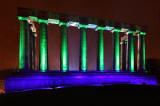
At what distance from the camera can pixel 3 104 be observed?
41.1 feet

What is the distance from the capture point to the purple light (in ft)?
74.4

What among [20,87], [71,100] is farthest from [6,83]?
[71,100]

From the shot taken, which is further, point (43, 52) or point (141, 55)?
point (141, 55)

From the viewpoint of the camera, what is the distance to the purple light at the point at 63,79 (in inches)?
893

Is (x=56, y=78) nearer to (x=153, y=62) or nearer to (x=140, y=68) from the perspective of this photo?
(x=140, y=68)

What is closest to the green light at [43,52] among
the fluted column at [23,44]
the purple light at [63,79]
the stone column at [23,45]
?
the stone column at [23,45]

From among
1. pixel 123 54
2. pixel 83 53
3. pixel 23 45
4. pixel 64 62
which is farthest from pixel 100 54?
pixel 23 45

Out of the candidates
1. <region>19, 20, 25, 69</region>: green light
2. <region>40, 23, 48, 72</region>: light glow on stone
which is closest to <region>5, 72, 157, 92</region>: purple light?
<region>19, 20, 25, 69</region>: green light

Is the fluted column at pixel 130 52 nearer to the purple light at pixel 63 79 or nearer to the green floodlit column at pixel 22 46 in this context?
the purple light at pixel 63 79

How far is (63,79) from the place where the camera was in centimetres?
2519

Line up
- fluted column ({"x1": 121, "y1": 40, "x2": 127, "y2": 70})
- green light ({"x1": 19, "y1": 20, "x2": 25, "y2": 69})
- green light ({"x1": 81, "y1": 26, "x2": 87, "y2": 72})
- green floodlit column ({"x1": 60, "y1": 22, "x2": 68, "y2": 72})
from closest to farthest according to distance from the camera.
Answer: green light ({"x1": 19, "y1": 20, "x2": 25, "y2": 69}), green floodlit column ({"x1": 60, "y1": 22, "x2": 68, "y2": 72}), green light ({"x1": 81, "y1": 26, "x2": 87, "y2": 72}), fluted column ({"x1": 121, "y1": 40, "x2": 127, "y2": 70})

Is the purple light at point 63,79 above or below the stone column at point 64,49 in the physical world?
below

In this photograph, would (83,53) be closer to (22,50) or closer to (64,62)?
(64,62)

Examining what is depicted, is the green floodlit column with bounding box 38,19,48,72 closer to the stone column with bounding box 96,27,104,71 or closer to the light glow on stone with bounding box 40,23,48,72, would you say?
the light glow on stone with bounding box 40,23,48,72
